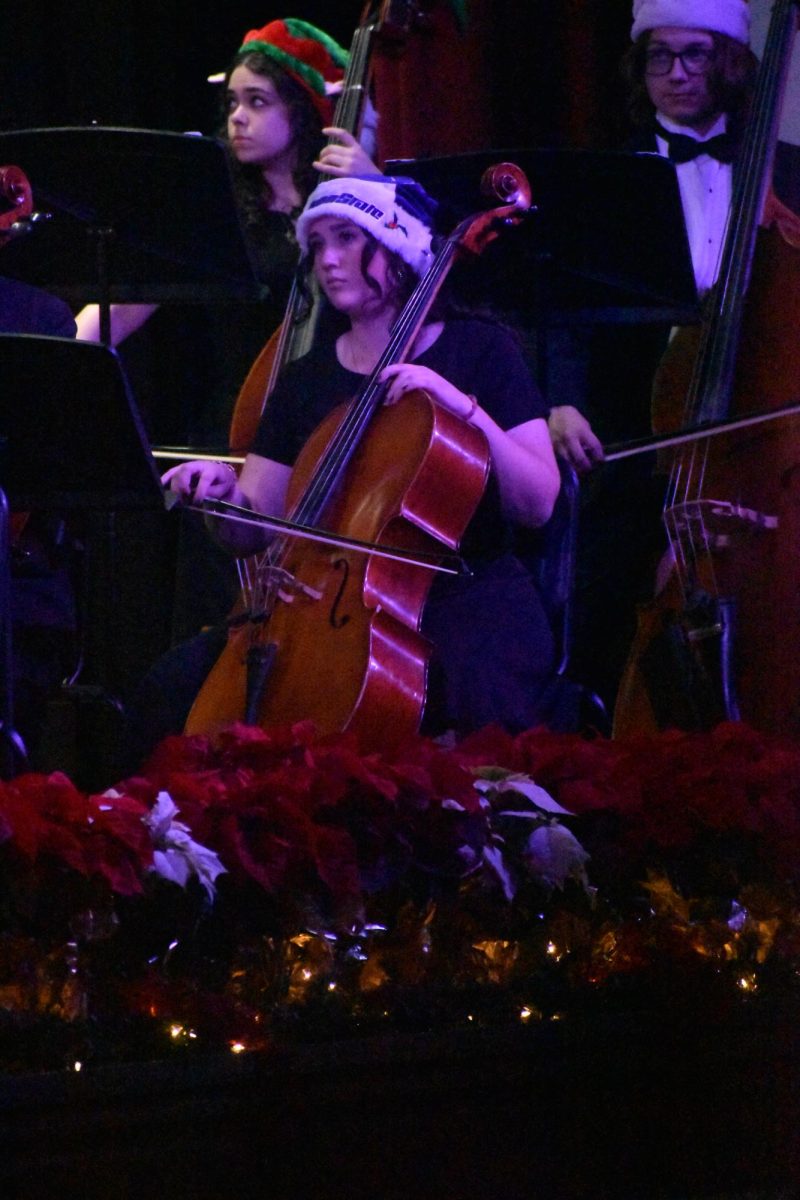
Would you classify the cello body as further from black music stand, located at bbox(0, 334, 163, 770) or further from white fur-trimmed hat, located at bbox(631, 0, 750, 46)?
white fur-trimmed hat, located at bbox(631, 0, 750, 46)

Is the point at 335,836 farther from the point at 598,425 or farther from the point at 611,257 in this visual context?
the point at 598,425

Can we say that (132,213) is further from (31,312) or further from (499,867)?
(499,867)

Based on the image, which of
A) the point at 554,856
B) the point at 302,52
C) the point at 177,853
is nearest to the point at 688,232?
the point at 302,52

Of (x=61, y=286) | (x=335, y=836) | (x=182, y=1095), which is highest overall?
(x=61, y=286)

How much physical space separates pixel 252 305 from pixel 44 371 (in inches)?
47.4

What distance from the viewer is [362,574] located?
6.68 feet

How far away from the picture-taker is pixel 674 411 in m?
2.47

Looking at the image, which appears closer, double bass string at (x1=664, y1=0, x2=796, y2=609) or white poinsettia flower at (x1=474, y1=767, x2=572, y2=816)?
white poinsettia flower at (x1=474, y1=767, x2=572, y2=816)

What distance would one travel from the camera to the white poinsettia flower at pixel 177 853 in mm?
1411

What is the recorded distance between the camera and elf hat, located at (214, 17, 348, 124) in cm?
286

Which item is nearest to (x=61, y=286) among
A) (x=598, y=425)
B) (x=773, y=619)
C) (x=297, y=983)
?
(x=598, y=425)

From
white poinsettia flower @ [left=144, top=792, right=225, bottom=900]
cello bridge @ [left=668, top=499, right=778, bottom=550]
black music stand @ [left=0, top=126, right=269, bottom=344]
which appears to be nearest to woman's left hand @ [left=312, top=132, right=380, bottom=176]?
black music stand @ [left=0, top=126, right=269, bottom=344]

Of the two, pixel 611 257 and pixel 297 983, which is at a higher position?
pixel 611 257

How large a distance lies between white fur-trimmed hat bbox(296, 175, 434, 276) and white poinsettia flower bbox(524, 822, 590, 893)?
3.22 feet
